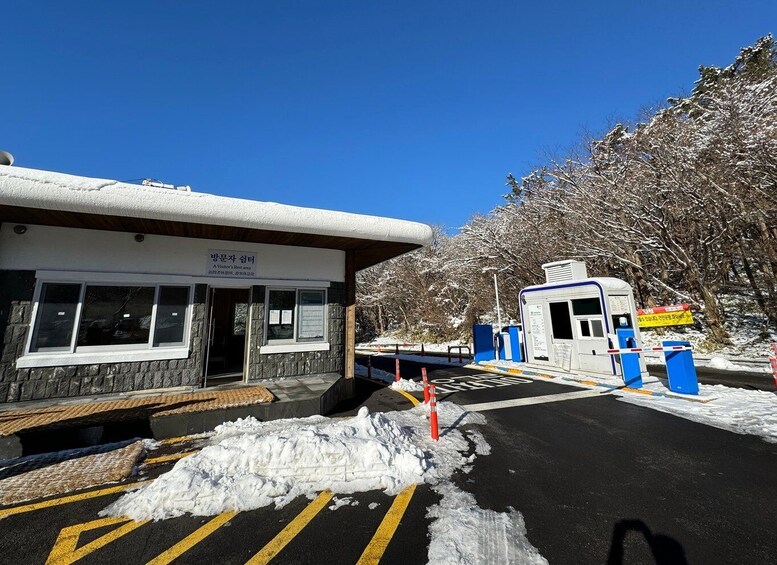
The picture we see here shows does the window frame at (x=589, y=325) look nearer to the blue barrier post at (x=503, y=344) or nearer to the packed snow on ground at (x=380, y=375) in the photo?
the blue barrier post at (x=503, y=344)

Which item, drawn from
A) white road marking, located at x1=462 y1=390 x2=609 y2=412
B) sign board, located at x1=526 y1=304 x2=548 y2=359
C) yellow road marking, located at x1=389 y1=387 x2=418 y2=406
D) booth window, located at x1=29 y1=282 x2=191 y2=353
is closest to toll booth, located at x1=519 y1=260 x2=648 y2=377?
sign board, located at x1=526 y1=304 x2=548 y2=359

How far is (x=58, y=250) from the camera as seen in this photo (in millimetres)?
7000

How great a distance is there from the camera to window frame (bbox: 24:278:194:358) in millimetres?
6723

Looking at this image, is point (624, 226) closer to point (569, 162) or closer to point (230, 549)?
point (569, 162)

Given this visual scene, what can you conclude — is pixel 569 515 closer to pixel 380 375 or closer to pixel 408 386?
pixel 408 386

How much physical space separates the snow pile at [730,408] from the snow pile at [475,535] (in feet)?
18.4

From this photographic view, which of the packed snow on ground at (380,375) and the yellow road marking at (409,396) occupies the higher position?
the packed snow on ground at (380,375)

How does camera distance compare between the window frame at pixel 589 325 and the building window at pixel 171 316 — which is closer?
the building window at pixel 171 316

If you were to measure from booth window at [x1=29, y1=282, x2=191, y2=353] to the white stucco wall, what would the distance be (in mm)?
453

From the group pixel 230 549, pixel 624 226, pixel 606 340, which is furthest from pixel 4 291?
pixel 624 226

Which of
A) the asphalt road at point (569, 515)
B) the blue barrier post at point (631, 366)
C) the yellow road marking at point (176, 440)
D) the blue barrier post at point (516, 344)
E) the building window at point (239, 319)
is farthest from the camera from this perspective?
the blue barrier post at point (516, 344)

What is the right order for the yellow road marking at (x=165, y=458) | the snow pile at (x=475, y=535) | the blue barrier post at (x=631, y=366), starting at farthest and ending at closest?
the blue barrier post at (x=631, y=366) → the yellow road marking at (x=165, y=458) → the snow pile at (x=475, y=535)

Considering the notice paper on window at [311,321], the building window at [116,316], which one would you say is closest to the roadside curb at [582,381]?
the notice paper on window at [311,321]

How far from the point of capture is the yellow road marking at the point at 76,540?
116 inches
